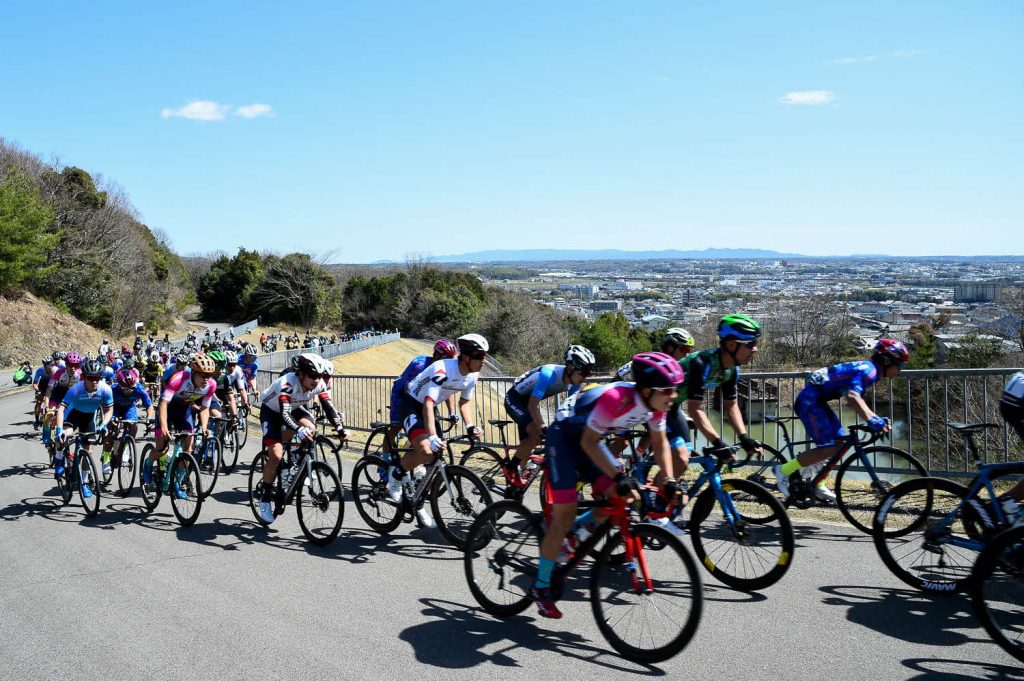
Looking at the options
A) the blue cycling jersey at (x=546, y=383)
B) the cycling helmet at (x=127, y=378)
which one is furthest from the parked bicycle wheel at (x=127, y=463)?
the blue cycling jersey at (x=546, y=383)

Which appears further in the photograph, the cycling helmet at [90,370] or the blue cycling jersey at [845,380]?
the cycling helmet at [90,370]

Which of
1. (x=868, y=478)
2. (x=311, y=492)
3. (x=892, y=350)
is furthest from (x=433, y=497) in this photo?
(x=892, y=350)

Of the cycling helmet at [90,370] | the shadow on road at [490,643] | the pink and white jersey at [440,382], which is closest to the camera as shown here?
the shadow on road at [490,643]

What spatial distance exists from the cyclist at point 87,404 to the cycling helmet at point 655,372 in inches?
304

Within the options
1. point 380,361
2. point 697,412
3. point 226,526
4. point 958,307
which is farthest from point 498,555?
point 958,307

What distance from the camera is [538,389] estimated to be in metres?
7.48

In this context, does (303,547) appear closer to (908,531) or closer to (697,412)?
(697,412)

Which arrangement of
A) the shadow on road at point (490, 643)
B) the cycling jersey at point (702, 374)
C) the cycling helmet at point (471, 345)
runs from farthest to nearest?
the cycling helmet at point (471, 345) < the cycling jersey at point (702, 374) < the shadow on road at point (490, 643)

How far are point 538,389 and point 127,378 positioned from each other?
603 cm

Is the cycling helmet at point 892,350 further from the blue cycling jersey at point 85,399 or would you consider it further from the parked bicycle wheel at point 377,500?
the blue cycling jersey at point 85,399

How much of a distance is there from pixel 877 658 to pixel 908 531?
5.77 ft

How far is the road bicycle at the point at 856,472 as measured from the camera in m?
7.05

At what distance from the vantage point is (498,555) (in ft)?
18.4

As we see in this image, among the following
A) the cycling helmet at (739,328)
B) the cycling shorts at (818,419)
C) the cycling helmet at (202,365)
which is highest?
the cycling helmet at (739,328)
